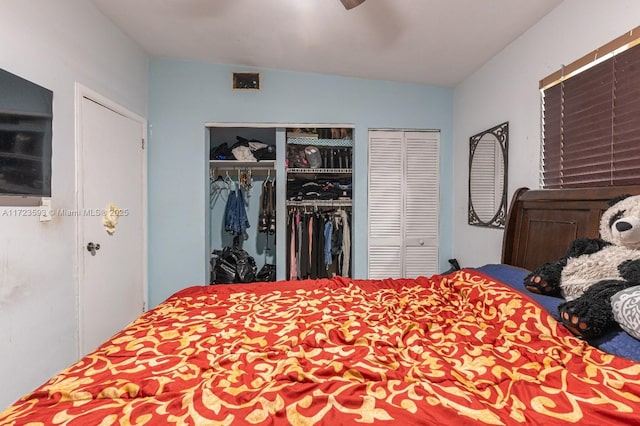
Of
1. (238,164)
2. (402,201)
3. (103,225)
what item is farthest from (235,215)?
(402,201)

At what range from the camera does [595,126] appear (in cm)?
141

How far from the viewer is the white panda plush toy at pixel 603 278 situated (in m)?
0.86

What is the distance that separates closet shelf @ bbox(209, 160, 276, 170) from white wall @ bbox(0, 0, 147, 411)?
45.4 inches

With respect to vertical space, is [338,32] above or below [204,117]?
above

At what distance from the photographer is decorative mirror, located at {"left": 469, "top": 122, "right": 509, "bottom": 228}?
6.96 ft

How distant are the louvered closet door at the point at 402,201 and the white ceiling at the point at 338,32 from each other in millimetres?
592

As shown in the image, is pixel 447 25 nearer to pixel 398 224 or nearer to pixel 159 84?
pixel 398 224

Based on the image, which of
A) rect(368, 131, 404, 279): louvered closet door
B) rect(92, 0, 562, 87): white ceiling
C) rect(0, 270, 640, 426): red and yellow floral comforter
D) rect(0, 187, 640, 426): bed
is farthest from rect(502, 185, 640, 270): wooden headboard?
rect(368, 131, 404, 279): louvered closet door

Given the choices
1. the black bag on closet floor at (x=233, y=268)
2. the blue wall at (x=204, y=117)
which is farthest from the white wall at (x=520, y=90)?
the black bag on closet floor at (x=233, y=268)

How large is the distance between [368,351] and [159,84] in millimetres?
2890

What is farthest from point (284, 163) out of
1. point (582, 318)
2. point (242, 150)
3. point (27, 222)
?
point (582, 318)

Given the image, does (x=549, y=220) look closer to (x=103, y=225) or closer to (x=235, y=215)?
(x=235, y=215)

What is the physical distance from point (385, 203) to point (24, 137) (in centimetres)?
252

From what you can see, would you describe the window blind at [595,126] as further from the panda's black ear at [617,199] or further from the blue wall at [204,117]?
the blue wall at [204,117]
